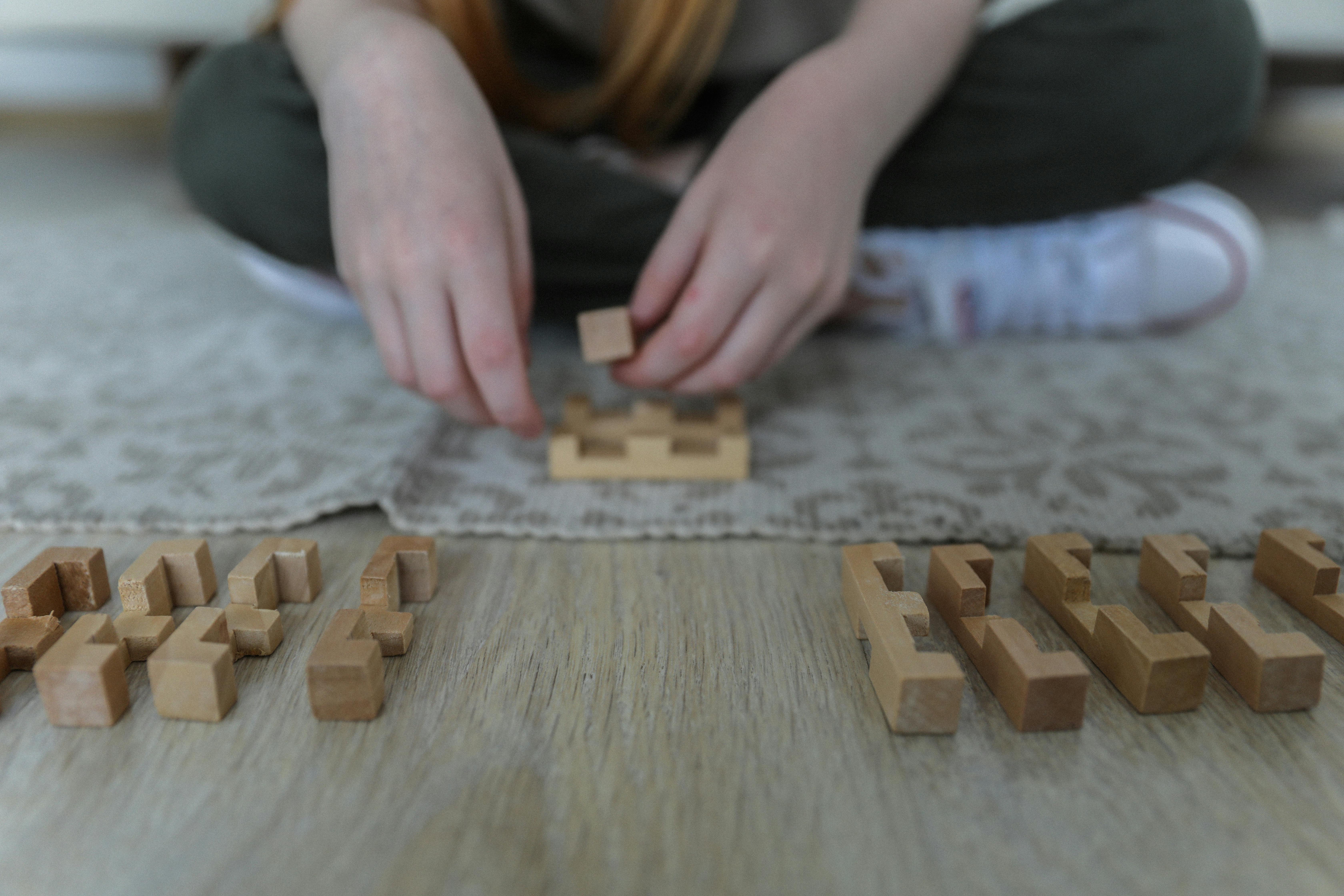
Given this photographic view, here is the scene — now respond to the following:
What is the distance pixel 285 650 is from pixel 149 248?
143 cm

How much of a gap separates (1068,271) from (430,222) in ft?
2.88

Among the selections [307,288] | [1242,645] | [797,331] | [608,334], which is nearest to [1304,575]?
[1242,645]

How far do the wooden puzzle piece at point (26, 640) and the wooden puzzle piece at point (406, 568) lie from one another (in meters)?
0.18

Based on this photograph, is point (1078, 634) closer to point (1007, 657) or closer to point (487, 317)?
point (1007, 657)

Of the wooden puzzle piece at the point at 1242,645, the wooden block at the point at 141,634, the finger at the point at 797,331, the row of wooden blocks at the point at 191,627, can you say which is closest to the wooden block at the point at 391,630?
the row of wooden blocks at the point at 191,627

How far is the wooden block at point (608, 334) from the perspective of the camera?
2.52 feet

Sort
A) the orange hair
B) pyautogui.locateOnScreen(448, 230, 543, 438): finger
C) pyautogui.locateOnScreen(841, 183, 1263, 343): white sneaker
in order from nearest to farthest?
pyautogui.locateOnScreen(448, 230, 543, 438): finger → the orange hair → pyautogui.locateOnScreen(841, 183, 1263, 343): white sneaker

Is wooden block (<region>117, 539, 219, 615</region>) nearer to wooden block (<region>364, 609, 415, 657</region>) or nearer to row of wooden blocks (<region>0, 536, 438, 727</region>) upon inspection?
row of wooden blocks (<region>0, 536, 438, 727</region>)

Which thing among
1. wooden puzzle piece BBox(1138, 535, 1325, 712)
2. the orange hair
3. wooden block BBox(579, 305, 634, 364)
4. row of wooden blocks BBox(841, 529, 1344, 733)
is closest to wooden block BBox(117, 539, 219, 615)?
wooden block BBox(579, 305, 634, 364)

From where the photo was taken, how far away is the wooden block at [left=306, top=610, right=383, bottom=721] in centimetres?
50

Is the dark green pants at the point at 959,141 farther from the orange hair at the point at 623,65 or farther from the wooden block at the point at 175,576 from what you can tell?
the wooden block at the point at 175,576

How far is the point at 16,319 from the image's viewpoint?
124 centimetres

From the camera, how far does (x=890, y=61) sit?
0.87 metres

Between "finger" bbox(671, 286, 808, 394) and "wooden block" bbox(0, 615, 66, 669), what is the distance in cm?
49
